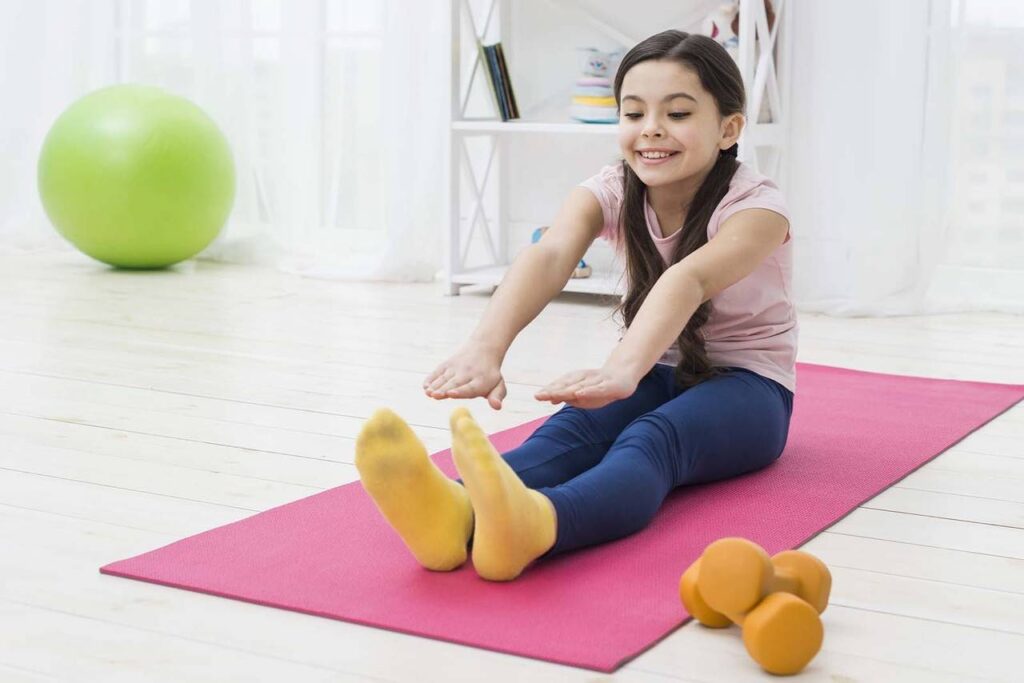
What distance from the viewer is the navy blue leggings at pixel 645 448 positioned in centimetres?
144

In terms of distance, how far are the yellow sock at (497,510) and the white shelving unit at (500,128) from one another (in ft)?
A: 6.12

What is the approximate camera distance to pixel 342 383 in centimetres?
241

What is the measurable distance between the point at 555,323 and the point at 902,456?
1.29 meters

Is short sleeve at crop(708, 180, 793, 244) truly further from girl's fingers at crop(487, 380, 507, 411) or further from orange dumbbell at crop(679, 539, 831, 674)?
orange dumbbell at crop(679, 539, 831, 674)

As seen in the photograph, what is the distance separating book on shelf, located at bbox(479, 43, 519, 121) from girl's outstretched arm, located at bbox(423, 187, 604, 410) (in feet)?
5.53

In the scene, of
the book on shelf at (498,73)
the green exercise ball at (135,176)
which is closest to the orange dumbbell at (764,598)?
the book on shelf at (498,73)

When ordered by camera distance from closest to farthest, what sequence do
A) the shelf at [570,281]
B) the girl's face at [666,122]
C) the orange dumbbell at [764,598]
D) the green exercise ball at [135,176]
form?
the orange dumbbell at [764,598], the girl's face at [666,122], the shelf at [570,281], the green exercise ball at [135,176]

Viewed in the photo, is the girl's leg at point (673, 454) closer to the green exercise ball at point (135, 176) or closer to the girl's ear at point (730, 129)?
the girl's ear at point (730, 129)

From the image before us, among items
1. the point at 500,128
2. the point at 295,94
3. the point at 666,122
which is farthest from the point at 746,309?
the point at 295,94

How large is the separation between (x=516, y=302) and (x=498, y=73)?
1.91m

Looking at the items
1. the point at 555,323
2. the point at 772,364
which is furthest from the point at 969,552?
the point at 555,323

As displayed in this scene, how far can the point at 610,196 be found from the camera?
1.80m

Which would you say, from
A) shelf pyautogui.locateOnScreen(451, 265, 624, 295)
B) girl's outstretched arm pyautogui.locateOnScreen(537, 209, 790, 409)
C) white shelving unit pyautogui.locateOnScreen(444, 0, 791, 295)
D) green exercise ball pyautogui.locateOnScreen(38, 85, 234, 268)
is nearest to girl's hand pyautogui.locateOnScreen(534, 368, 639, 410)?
girl's outstretched arm pyautogui.locateOnScreen(537, 209, 790, 409)

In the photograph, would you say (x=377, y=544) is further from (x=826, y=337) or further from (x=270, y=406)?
(x=826, y=337)
